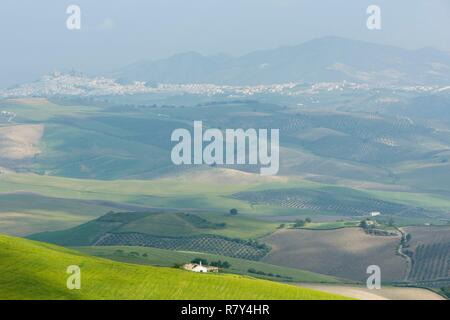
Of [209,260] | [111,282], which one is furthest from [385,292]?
[111,282]

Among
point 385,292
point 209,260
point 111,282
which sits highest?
point 111,282

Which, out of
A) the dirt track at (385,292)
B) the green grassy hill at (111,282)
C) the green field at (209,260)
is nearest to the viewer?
the green grassy hill at (111,282)

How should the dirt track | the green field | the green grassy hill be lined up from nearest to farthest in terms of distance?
the green grassy hill → the dirt track → the green field

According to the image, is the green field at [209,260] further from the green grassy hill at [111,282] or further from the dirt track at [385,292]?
the green grassy hill at [111,282]

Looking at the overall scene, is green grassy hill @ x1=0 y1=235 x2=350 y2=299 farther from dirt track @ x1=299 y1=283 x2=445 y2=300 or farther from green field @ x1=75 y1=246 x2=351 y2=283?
green field @ x1=75 y1=246 x2=351 y2=283

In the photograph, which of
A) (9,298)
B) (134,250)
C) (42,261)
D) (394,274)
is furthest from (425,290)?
(9,298)

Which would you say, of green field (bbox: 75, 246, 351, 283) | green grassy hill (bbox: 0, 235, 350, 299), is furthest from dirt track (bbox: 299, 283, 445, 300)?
green grassy hill (bbox: 0, 235, 350, 299)

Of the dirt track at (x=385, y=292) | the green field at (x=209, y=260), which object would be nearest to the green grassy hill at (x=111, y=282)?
the dirt track at (x=385, y=292)

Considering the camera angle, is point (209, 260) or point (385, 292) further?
point (209, 260)

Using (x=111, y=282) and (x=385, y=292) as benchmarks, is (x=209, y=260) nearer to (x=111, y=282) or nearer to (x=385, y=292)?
(x=385, y=292)
